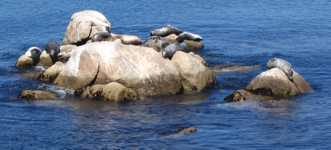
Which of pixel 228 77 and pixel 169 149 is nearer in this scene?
pixel 169 149

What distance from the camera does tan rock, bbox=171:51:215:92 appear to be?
6462 cm

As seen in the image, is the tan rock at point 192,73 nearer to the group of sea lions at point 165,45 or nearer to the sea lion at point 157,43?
the group of sea lions at point 165,45

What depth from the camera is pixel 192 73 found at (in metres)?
64.6

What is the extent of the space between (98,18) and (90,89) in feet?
57.9

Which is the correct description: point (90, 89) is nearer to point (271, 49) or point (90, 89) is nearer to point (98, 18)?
point (98, 18)

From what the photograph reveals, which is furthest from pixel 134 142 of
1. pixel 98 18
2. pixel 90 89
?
pixel 98 18

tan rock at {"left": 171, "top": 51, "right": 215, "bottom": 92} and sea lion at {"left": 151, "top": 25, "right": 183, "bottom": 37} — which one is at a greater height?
sea lion at {"left": 151, "top": 25, "right": 183, "bottom": 37}

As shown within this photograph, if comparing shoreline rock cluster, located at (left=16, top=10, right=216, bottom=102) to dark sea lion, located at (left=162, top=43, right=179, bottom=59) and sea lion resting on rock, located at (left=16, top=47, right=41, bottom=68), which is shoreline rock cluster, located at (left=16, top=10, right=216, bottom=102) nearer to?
dark sea lion, located at (left=162, top=43, right=179, bottom=59)

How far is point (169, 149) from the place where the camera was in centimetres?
4994

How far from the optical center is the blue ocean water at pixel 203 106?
52.1 m

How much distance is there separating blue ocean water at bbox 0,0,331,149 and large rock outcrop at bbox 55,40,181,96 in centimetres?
155

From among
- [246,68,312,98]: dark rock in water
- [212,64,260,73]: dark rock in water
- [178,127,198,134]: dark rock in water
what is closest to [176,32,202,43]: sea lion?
[212,64,260,73]: dark rock in water

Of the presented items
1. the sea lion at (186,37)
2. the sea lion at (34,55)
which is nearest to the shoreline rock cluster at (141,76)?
the sea lion at (34,55)

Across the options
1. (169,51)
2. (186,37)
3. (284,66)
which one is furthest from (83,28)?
(284,66)
